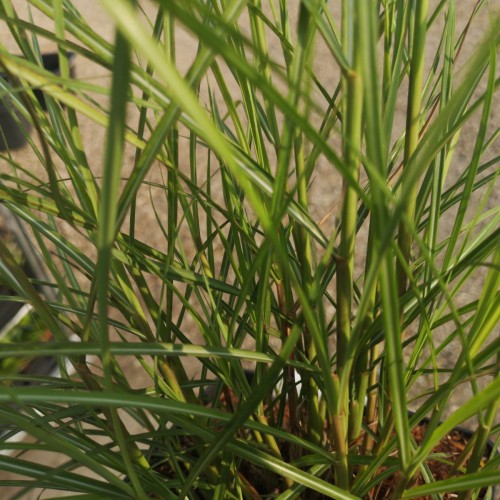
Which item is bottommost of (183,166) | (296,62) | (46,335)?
(296,62)

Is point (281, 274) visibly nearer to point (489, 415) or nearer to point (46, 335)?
point (489, 415)

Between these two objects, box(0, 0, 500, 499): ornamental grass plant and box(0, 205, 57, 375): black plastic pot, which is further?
box(0, 205, 57, 375): black plastic pot

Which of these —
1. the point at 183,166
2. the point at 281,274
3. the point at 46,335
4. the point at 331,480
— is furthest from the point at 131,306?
the point at 183,166

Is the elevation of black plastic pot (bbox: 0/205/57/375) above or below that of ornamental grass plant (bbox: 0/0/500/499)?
above

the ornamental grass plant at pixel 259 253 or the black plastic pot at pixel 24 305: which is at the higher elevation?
the black plastic pot at pixel 24 305

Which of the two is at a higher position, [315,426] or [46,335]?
[46,335]

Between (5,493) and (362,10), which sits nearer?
(362,10)

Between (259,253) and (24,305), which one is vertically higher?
(24,305)

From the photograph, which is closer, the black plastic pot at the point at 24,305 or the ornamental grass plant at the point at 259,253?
the ornamental grass plant at the point at 259,253

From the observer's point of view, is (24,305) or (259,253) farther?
(24,305)

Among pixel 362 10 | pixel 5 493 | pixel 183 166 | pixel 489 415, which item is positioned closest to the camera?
pixel 362 10

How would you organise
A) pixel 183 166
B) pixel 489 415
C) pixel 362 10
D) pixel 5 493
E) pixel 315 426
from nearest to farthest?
pixel 362 10 → pixel 489 415 → pixel 315 426 → pixel 5 493 → pixel 183 166
